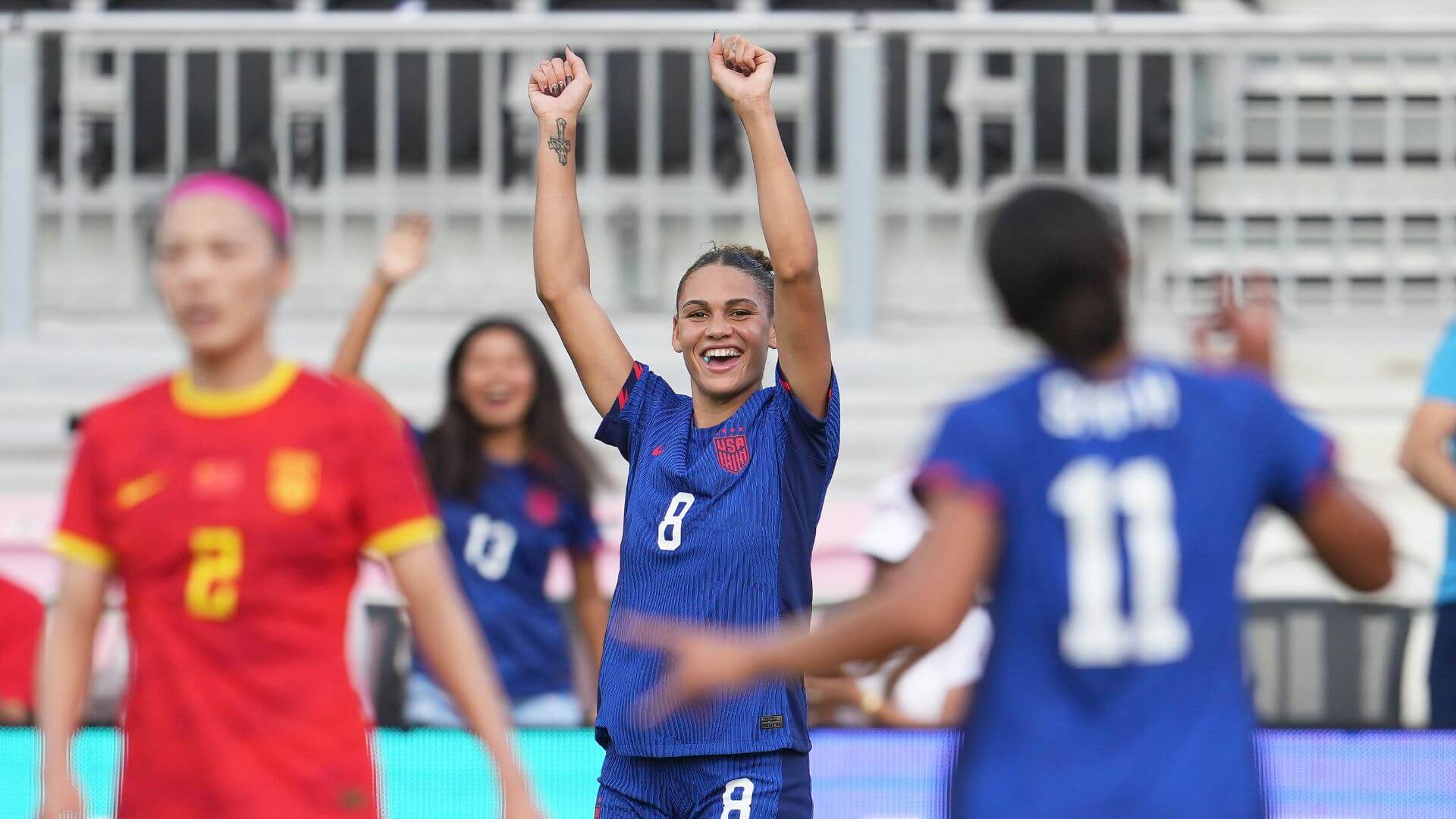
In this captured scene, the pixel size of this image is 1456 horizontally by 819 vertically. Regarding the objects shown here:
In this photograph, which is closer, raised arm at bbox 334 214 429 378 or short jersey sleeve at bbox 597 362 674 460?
short jersey sleeve at bbox 597 362 674 460

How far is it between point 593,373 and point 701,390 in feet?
0.71

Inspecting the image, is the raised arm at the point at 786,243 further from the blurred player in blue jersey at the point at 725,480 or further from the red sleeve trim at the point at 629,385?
the red sleeve trim at the point at 629,385

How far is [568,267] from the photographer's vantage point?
3732mm

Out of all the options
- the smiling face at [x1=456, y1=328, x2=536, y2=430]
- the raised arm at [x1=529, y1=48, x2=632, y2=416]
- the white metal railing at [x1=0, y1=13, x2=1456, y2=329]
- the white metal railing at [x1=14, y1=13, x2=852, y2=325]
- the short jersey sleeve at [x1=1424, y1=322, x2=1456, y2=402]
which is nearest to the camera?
the raised arm at [x1=529, y1=48, x2=632, y2=416]

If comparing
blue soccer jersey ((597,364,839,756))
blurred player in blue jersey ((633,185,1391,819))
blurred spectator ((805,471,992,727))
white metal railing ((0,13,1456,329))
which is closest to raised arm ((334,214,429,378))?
blurred spectator ((805,471,992,727))

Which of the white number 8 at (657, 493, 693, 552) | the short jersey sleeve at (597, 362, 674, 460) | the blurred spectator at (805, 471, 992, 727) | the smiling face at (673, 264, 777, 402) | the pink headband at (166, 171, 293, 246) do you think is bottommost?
the blurred spectator at (805, 471, 992, 727)

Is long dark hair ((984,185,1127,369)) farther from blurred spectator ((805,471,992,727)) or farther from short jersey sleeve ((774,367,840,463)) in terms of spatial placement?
blurred spectator ((805,471,992,727))

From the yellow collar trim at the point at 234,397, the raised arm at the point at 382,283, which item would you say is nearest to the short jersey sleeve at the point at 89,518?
the yellow collar trim at the point at 234,397

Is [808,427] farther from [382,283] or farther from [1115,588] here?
[382,283]

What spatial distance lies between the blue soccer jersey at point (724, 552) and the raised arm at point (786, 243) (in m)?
0.07

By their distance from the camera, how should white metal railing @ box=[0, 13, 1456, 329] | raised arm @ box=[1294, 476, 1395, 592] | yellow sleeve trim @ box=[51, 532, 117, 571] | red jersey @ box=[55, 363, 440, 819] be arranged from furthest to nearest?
white metal railing @ box=[0, 13, 1456, 329]
yellow sleeve trim @ box=[51, 532, 117, 571]
red jersey @ box=[55, 363, 440, 819]
raised arm @ box=[1294, 476, 1395, 592]

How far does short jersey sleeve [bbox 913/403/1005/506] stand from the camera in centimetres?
229

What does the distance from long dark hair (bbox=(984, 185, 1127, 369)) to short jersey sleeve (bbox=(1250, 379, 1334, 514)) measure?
0.66ft

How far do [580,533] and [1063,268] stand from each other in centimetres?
319
